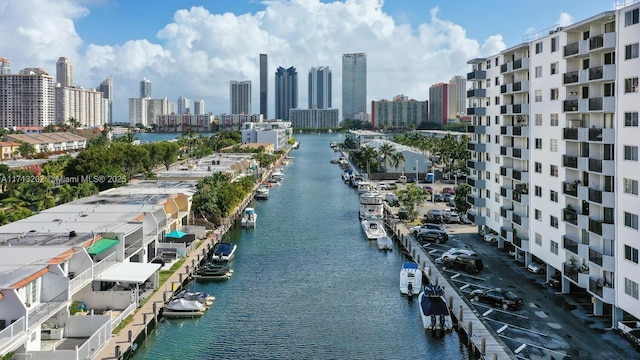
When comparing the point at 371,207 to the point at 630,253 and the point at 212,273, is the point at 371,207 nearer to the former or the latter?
the point at 212,273

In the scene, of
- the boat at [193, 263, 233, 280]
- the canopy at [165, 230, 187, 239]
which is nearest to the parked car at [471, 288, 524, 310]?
the boat at [193, 263, 233, 280]

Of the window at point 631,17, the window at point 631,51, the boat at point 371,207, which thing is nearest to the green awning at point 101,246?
the window at point 631,51

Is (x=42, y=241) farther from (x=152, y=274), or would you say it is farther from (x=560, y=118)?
(x=560, y=118)

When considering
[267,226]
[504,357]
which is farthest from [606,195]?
[267,226]

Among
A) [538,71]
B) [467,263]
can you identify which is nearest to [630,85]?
[538,71]

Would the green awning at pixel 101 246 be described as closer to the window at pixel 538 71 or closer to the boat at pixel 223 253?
the boat at pixel 223 253
